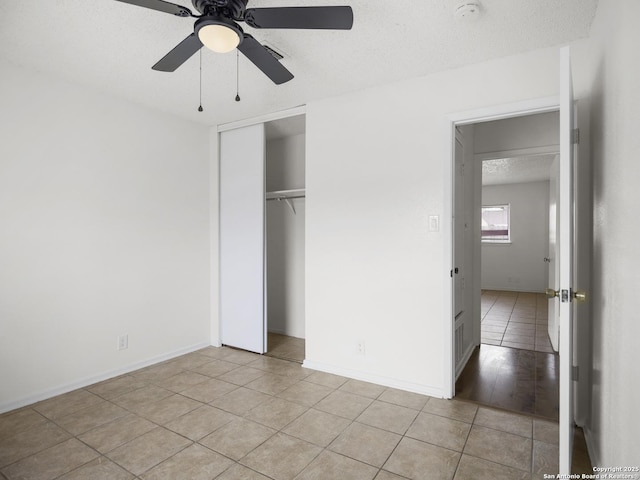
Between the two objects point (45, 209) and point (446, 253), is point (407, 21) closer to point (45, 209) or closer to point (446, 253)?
point (446, 253)

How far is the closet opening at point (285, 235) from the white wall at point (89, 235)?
941mm

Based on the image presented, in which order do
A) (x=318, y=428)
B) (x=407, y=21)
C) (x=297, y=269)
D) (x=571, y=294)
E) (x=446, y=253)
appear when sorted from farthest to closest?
(x=297, y=269)
(x=446, y=253)
(x=318, y=428)
(x=407, y=21)
(x=571, y=294)

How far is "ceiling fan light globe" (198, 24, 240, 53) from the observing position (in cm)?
159

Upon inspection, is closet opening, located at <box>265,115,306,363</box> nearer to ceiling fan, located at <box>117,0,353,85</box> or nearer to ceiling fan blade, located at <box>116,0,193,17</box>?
ceiling fan, located at <box>117,0,353,85</box>

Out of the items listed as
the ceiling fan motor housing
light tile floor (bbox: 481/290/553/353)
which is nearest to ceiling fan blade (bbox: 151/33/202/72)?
the ceiling fan motor housing

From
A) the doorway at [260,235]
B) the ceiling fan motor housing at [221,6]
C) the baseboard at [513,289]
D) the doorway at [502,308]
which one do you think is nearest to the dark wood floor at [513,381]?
the doorway at [502,308]

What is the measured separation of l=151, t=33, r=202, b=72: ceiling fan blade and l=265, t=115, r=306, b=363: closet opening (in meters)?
2.26

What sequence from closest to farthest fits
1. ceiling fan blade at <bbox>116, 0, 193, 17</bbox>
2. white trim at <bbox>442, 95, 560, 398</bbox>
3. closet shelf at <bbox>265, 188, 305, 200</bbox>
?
ceiling fan blade at <bbox>116, 0, 193, 17</bbox> < white trim at <bbox>442, 95, 560, 398</bbox> < closet shelf at <bbox>265, 188, 305, 200</bbox>

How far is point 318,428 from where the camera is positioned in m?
2.33

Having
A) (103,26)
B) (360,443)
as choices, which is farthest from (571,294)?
(103,26)

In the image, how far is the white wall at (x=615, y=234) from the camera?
1288 millimetres

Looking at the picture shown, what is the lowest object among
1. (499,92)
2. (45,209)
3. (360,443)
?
(360,443)

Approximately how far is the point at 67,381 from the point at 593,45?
168 inches

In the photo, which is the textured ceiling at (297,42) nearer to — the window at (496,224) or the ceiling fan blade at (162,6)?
the ceiling fan blade at (162,6)
